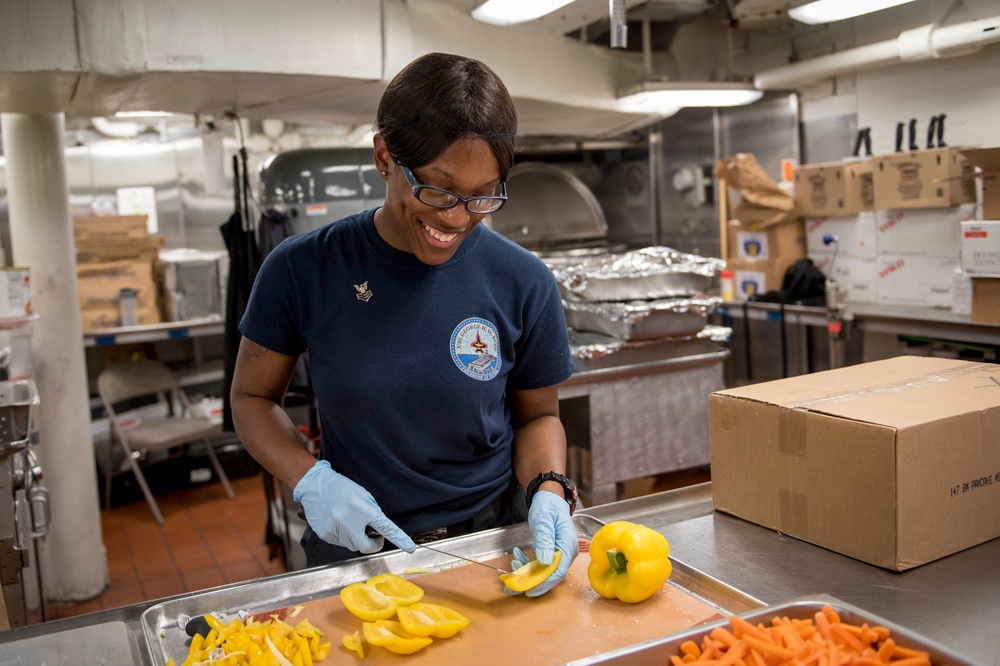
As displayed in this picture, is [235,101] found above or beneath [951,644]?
above

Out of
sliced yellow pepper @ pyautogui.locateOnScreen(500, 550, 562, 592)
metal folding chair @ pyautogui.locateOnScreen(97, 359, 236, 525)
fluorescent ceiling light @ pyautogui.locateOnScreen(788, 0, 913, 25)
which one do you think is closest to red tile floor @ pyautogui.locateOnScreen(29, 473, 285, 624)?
metal folding chair @ pyautogui.locateOnScreen(97, 359, 236, 525)

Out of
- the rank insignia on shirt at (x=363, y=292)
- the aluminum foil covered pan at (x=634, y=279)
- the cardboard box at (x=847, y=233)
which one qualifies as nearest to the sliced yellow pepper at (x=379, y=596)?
the rank insignia on shirt at (x=363, y=292)

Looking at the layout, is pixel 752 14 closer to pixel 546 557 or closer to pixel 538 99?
pixel 538 99

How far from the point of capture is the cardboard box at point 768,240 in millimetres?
5523

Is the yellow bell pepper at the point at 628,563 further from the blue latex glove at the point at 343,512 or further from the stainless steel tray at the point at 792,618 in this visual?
the blue latex glove at the point at 343,512

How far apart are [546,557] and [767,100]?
5.22 meters

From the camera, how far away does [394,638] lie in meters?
1.18

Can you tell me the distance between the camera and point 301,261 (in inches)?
61.1

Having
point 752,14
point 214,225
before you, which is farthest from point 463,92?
point 214,225

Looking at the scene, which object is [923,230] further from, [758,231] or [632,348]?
[632,348]

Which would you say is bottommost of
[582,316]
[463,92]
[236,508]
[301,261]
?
[236,508]

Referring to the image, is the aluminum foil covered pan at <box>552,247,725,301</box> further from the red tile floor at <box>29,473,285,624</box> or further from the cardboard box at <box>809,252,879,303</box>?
the red tile floor at <box>29,473,285,624</box>

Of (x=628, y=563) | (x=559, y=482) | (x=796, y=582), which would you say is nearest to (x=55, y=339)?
(x=559, y=482)

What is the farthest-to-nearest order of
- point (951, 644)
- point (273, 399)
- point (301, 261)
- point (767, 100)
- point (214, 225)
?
point (214, 225)
point (767, 100)
point (273, 399)
point (301, 261)
point (951, 644)
